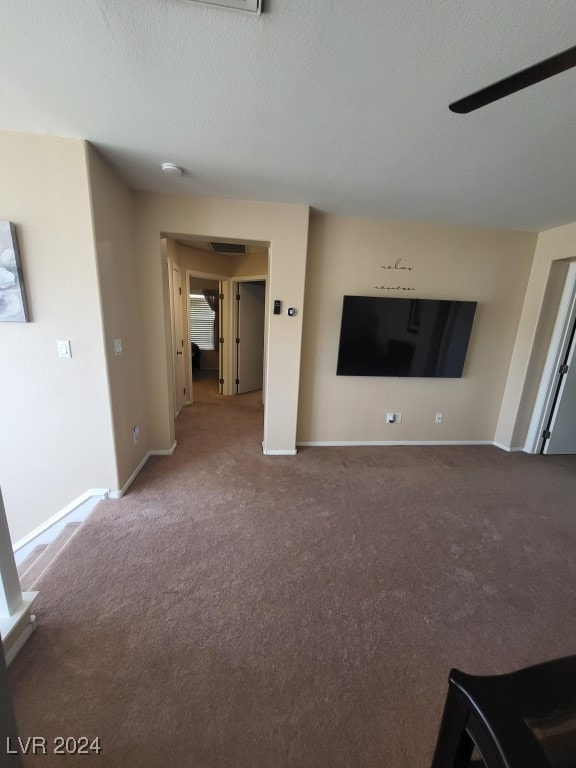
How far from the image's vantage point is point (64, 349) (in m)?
2.00

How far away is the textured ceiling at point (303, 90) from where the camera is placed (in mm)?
1038

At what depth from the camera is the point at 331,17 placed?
3.38ft

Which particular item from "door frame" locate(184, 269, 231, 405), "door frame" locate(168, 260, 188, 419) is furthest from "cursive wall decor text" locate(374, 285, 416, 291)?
"door frame" locate(184, 269, 231, 405)

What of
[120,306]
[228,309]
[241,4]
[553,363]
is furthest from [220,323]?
[553,363]

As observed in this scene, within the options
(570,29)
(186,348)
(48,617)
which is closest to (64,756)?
(48,617)

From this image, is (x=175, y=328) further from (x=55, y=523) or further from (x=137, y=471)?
(x=55, y=523)

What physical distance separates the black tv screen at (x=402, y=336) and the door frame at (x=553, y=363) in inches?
36.9

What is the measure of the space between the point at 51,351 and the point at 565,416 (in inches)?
198

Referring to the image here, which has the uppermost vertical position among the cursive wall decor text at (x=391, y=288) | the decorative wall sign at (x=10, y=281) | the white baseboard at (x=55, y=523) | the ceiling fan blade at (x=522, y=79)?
the ceiling fan blade at (x=522, y=79)

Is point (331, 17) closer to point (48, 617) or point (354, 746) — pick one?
point (354, 746)

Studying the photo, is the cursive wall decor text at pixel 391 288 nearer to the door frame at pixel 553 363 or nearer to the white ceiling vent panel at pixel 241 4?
the door frame at pixel 553 363

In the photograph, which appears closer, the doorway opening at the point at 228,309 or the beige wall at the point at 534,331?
the beige wall at the point at 534,331

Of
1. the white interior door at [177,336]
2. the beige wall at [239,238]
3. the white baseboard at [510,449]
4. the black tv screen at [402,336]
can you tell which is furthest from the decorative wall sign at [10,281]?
the white baseboard at [510,449]

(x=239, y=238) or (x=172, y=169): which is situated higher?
(x=172, y=169)
